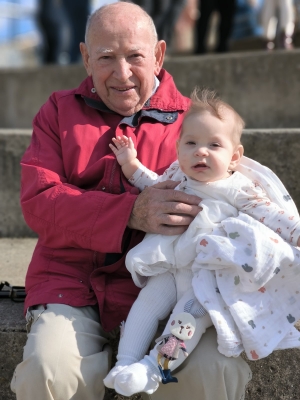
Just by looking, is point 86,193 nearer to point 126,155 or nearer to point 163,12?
point 126,155

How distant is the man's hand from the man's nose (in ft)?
1.44

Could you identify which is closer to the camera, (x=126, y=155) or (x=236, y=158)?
(x=236, y=158)

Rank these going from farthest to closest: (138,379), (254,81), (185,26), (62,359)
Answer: (185,26)
(254,81)
(62,359)
(138,379)

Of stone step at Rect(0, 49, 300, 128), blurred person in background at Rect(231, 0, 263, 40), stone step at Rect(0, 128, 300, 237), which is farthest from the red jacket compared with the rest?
blurred person in background at Rect(231, 0, 263, 40)

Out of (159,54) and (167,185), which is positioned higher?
(159,54)

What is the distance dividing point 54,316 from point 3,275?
0.91 meters

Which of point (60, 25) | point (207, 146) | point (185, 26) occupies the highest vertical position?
point (207, 146)

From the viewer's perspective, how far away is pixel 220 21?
590 centimetres

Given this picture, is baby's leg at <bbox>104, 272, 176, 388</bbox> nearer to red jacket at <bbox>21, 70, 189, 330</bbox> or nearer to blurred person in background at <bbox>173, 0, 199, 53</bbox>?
red jacket at <bbox>21, 70, 189, 330</bbox>

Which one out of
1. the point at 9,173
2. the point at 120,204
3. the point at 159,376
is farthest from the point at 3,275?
the point at 159,376

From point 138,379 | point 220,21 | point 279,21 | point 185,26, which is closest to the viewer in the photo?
point 138,379

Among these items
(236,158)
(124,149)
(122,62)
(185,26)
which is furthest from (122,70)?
(185,26)

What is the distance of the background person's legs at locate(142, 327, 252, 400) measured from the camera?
79.7 inches

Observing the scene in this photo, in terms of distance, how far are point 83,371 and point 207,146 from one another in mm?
812
